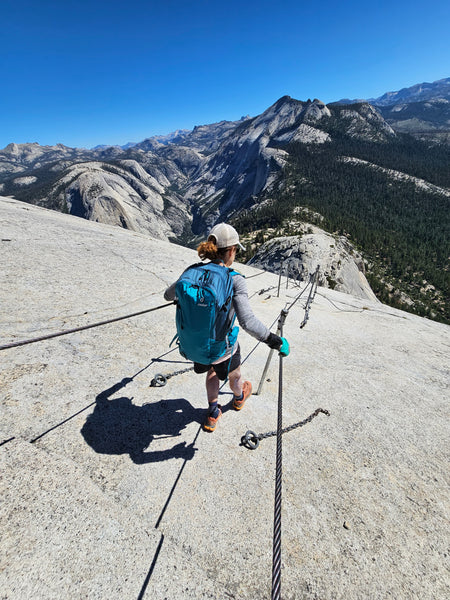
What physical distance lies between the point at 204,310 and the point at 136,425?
265 cm

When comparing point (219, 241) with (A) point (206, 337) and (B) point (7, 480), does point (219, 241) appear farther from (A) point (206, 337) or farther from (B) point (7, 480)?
(B) point (7, 480)

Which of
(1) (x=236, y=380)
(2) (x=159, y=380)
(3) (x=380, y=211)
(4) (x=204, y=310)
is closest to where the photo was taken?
(4) (x=204, y=310)

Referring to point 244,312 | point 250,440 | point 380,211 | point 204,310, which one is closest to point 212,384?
point 250,440

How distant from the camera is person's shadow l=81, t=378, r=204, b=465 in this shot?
Answer: 4008 millimetres

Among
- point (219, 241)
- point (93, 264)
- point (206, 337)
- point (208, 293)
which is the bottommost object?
point (93, 264)

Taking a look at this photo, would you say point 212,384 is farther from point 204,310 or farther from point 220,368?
point 204,310

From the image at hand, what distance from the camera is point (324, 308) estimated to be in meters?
13.0

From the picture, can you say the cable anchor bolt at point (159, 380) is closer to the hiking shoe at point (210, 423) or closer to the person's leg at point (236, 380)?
the hiking shoe at point (210, 423)

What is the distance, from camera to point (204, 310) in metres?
3.20

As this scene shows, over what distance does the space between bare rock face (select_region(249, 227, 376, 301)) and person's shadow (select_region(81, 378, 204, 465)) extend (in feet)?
120

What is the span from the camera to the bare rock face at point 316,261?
138ft

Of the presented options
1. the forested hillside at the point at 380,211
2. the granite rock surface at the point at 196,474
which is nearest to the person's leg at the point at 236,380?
the granite rock surface at the point at 196,474

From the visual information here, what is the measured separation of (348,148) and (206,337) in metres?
226

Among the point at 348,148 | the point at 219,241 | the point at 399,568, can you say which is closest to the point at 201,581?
the point at 399,568
